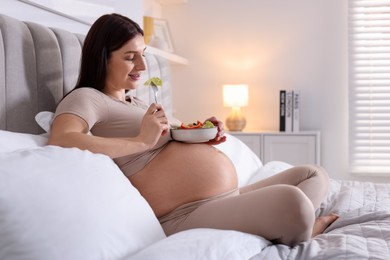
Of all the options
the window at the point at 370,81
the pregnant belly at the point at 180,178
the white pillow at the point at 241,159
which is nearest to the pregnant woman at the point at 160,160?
the pregnant belly at the point at 180,178

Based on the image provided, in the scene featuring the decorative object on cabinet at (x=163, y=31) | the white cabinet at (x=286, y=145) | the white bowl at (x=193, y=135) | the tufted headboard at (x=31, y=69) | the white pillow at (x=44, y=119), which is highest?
the decorative object on cabinet at (x=163, y=31)

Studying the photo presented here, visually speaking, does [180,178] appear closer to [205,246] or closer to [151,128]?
[151,128]

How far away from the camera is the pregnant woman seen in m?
1.46

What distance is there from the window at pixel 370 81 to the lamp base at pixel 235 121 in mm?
738

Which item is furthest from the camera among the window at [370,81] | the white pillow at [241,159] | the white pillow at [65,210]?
the window at [370,81]

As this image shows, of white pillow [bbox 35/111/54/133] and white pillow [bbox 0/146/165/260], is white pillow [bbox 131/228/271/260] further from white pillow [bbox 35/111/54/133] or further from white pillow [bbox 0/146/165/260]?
white pillow [bbox 35/111/54/133]

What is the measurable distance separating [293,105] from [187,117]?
0.82 m

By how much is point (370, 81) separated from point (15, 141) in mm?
3125

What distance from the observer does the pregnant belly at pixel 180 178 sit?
1.63m

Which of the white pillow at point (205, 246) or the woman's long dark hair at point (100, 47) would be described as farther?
the woman's long dark hair at point (100, 47)

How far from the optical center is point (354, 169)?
13.5ft

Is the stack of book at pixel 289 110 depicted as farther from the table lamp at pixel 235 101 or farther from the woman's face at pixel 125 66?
the woman's face at pixel 125 66

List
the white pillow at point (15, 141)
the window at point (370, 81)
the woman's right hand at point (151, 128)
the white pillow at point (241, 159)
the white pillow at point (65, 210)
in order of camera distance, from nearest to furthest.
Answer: the white pillow at point (65, 210) < the white pillow at point (15, 141) < the woman's right hand at point (151, 128) < the white pillow at point (241, 159) < the window at point (370, 81)

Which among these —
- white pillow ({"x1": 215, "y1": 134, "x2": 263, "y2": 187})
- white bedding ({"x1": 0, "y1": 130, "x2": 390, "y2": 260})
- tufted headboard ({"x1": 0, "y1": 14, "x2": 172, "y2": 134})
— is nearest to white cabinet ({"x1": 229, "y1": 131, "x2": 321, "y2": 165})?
white pillow ({"x1": 215, "y1": 134, "x2": 263, "y2": 187})
